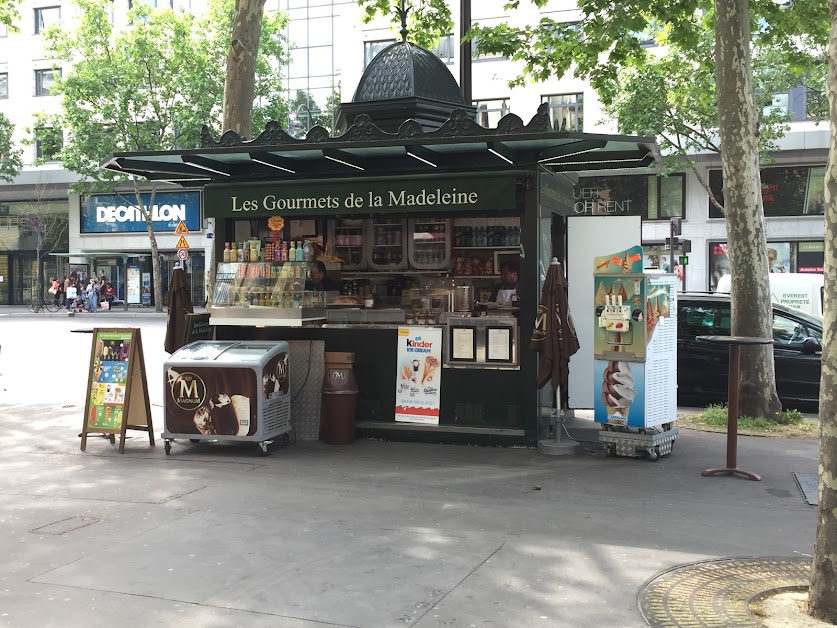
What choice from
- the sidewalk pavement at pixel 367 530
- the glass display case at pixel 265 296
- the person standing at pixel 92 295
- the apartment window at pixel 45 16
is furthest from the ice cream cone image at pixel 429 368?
the apartment window at pixel 45 16

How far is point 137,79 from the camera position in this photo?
36375 millimetres

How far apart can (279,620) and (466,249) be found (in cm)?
730

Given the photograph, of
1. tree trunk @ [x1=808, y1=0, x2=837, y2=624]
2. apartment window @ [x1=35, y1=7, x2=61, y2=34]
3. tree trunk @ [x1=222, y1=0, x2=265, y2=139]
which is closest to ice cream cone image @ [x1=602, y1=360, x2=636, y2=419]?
tree trunk @ [x1=808, y1=0, x2=837, y2=624]

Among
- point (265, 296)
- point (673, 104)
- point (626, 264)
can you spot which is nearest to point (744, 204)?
point (626, 264)

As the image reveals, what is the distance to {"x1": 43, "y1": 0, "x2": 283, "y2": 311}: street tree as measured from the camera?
36062mm

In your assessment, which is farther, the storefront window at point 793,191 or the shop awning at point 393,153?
the storefront window at point 793,191

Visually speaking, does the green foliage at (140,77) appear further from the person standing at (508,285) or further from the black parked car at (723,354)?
the person standing at (508,285)

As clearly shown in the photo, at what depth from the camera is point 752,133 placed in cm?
1152

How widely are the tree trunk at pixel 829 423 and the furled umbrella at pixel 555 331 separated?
4718 mm

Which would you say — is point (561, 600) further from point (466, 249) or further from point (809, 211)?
point (809, 211)

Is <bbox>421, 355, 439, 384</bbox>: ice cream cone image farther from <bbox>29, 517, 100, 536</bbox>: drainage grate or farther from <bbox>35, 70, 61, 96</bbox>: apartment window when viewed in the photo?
<bbox>35, 70, 61, 96</bbox>: apartment window

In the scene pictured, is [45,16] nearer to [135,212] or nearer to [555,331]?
[135,212]

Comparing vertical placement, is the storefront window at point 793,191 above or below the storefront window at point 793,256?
above

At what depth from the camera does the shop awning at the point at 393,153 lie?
881 centimetres
